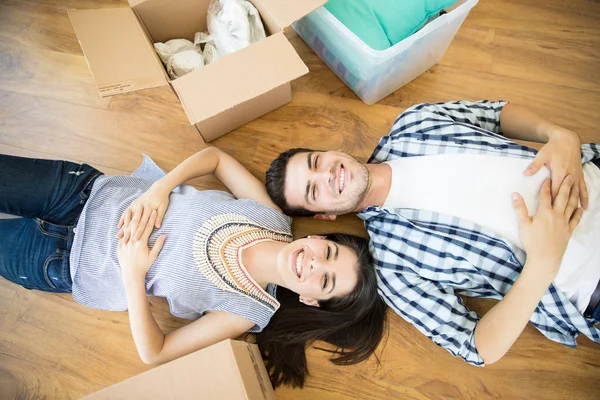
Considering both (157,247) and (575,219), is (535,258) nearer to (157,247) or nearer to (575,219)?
(575,219)

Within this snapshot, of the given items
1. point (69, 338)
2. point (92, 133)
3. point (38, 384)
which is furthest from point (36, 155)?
point (38, 384)

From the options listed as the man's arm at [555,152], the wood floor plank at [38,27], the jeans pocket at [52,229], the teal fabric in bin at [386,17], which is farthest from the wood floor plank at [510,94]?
the wood floor plank at [38,27]

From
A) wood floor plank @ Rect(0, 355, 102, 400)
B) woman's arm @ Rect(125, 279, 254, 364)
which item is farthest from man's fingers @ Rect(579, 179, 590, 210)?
wood floor plank @ Rect(0, 355, 102, 400)

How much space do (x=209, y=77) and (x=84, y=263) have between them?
0.62 meters

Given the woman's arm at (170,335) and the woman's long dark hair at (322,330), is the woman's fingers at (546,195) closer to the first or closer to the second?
the woman's long dark hair at (322,330)

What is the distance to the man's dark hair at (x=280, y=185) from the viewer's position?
3.55 ft

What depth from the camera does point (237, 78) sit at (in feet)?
3.53

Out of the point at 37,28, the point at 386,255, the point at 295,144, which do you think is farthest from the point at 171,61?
the point at 386,255

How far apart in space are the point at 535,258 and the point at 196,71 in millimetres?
1003

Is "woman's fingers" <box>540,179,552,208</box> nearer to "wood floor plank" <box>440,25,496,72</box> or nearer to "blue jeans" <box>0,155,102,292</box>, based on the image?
"wood floor plank" <box>440,25,496,72</box>

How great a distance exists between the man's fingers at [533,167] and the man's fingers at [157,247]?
0.95 m

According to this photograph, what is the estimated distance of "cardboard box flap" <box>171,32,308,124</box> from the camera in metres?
1.04

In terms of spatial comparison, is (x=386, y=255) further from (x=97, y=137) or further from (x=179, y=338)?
(x=97, y=137)

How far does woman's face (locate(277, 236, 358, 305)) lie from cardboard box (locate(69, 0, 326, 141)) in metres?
0.45
